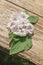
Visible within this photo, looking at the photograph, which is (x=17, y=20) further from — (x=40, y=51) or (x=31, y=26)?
(x=40, y=51)

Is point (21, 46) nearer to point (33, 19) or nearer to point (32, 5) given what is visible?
point (33, 19)

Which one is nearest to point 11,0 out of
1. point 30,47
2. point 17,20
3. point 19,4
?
point 19,4

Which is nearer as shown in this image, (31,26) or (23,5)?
(31,26)

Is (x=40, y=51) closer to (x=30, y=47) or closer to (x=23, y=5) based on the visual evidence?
(x=30, y=47)

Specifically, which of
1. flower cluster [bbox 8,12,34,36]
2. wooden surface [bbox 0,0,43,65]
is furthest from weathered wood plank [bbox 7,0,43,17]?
flower cluster [bbox 8,12,34,36]

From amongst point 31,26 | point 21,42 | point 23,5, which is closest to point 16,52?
point 21,42

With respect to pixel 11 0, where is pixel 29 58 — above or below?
below

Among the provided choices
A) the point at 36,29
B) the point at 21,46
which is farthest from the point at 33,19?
the point at 21,46
